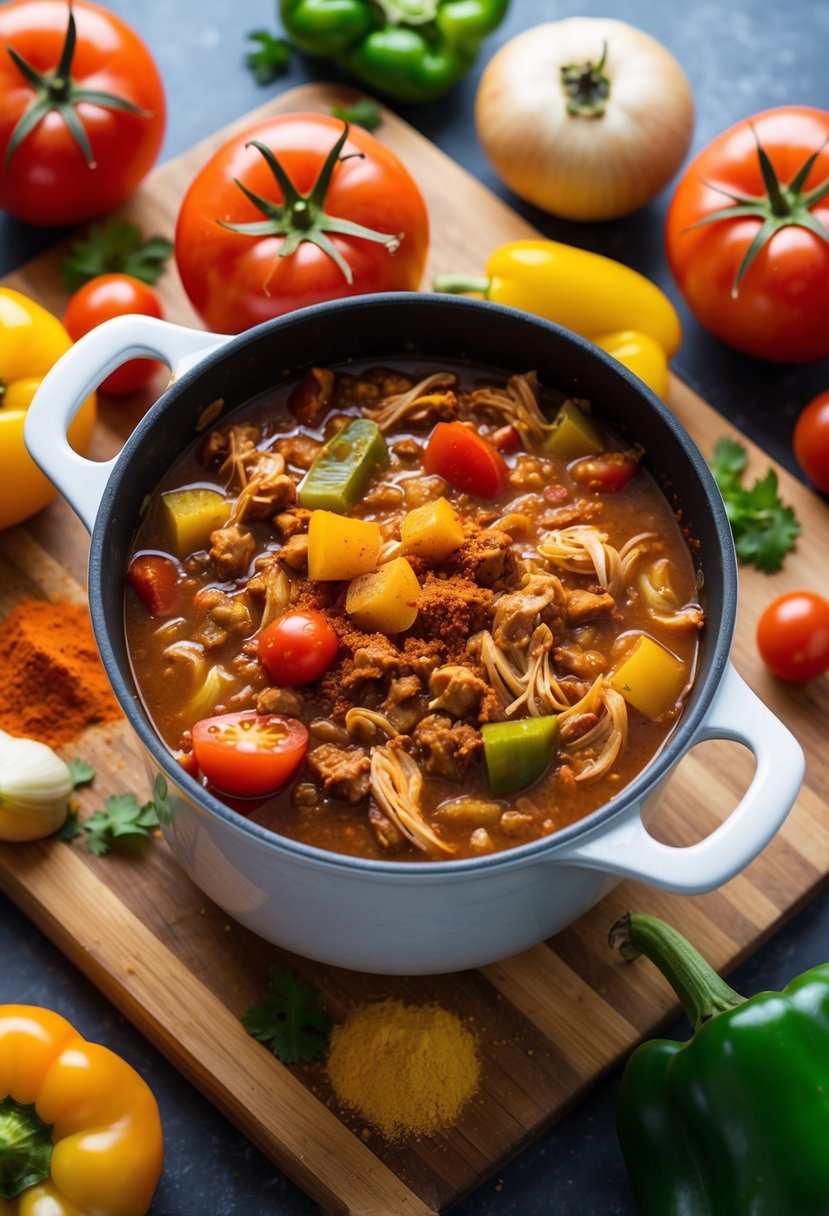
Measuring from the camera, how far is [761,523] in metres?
5.23

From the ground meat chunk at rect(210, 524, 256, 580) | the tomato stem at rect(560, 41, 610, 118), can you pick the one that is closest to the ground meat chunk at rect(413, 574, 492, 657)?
the ground meat chunk at rect(210, 524, 256, 580)

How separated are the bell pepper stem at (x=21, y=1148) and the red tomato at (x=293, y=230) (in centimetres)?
267

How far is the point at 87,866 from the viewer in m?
4.69

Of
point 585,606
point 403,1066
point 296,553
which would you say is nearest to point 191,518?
point 296,553

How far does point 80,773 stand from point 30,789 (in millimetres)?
295

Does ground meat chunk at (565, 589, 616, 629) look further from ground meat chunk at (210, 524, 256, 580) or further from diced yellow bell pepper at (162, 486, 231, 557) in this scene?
diced yellow bell pepper at (162, 486, 231, 557)

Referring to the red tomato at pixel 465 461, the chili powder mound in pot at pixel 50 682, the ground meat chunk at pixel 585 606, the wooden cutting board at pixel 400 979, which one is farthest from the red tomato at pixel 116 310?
the ground meat chunk at pixel 585 606

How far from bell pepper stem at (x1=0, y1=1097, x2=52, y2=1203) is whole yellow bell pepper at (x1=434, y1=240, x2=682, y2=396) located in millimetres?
3094

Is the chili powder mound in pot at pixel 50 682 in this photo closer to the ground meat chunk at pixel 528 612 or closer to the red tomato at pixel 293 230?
the red tomato at pixel 293 230

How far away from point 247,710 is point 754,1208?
1985 millimetres

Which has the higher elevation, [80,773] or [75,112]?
[75,112]

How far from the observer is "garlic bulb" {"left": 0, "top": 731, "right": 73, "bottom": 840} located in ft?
14.7

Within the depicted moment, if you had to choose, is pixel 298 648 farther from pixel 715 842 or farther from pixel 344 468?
pixel 715 842

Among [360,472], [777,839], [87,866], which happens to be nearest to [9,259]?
[360,472]
